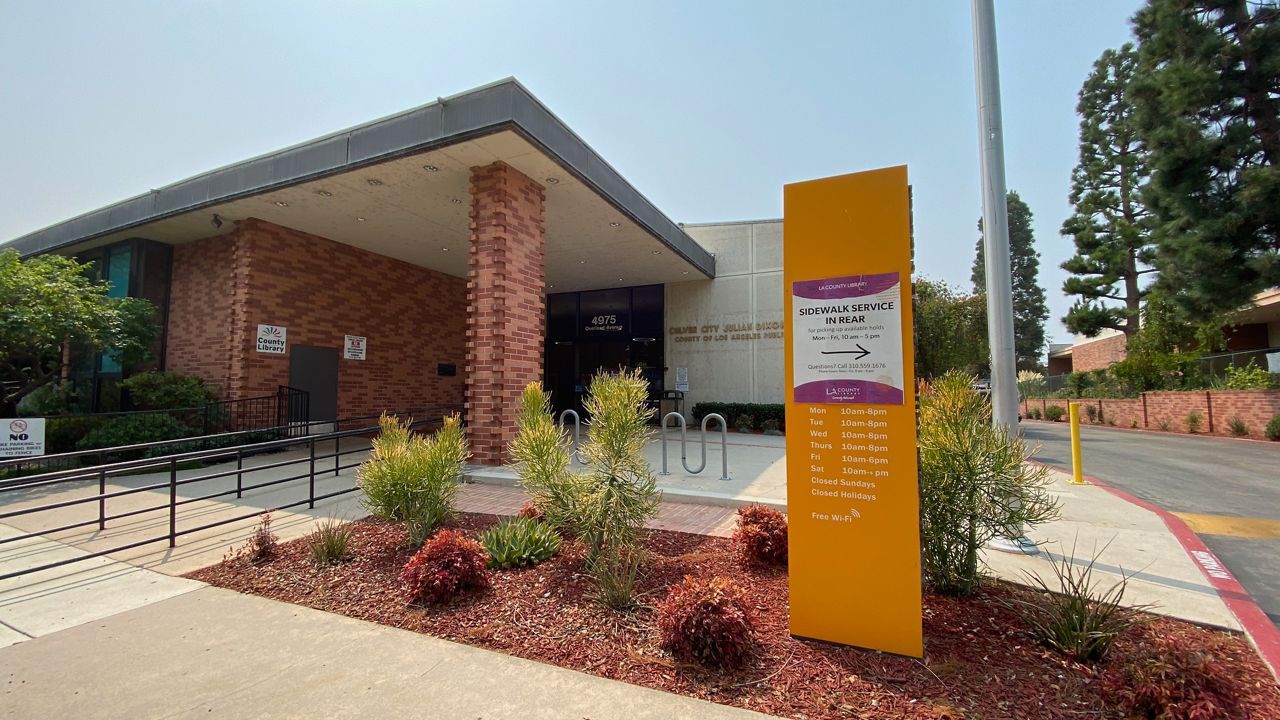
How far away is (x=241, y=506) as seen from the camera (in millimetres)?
6703

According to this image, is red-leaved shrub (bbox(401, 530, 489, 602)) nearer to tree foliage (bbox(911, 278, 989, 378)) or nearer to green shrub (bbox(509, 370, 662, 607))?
green shrub (bbox(509, 370, 662, 607))

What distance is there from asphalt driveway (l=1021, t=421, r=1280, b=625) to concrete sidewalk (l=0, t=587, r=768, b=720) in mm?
3565

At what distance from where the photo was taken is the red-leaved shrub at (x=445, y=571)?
147 inches

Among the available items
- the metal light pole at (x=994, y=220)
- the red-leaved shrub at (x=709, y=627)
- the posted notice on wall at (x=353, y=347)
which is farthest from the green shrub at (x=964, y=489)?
the posted notice on wall at (x=353, y=347)

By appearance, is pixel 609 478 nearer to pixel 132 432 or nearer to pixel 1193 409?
pixel 132 432

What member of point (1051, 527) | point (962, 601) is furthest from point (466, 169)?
point (1051, 527)

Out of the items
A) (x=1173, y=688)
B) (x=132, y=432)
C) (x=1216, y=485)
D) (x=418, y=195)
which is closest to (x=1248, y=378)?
(x=1216, y=485)

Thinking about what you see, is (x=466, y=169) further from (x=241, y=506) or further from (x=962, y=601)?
(x=962, y=601)

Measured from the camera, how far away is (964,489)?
3.37 meters

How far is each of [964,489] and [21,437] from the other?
13.5 metres

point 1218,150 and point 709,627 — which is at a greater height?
point 1218,150

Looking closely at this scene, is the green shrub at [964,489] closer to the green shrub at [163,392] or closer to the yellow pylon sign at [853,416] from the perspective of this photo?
the yellow pylon sign at [853,416]

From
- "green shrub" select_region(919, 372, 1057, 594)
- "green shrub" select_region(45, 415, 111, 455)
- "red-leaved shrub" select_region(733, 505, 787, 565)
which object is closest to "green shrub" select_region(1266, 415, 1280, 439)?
"green shrub" select_region(919, 372, 1057, 594)

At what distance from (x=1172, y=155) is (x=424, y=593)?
24116 mm
